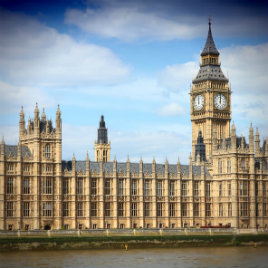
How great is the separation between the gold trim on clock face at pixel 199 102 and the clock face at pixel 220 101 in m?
2.66

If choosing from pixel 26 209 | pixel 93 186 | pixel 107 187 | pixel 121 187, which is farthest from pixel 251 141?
pixel 26 209

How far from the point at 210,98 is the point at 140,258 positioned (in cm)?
7462

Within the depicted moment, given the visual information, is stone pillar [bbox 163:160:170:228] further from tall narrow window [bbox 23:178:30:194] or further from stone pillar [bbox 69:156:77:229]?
tall narrow window [bbox 23:178:30:194]

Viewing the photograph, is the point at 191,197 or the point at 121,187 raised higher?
the point at 121,187

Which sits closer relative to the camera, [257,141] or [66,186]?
[66,186]

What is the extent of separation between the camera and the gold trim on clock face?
176 meters

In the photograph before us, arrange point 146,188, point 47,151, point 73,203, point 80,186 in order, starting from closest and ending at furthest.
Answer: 1. point 47,151
2. point 73,203
3. point 80,186
4. point 146,188

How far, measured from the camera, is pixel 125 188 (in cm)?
13575

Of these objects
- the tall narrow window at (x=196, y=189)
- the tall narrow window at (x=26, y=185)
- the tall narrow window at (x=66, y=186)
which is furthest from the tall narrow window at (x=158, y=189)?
the tall narrow window at (x=26, y=185)

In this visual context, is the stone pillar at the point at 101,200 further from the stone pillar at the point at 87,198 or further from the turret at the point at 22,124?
the turret at the point at 22,124

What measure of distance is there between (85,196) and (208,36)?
6024 centimetres

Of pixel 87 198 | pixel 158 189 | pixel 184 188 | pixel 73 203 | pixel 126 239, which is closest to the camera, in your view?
pixel 126 239

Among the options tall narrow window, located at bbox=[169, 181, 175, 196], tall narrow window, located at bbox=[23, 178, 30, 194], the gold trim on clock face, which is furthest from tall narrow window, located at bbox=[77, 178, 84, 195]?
the gold trim on clock face

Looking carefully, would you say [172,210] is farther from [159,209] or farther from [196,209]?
[196,209]
